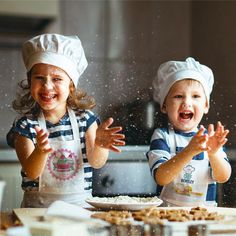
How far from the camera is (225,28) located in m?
0.99

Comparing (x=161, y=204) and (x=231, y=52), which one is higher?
(x=231, y=52)

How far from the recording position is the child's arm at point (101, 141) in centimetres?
59

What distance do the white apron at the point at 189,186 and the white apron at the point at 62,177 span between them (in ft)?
0.31

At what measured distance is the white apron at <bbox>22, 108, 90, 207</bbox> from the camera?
610 mm

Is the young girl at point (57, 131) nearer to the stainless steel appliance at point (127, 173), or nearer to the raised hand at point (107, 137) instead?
the raised hand at point (107, 137)

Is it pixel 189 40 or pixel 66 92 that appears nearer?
pixel 66 92

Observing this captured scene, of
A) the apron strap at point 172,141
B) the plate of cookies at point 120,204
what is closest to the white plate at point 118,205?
the plate of cookies at point 120,204

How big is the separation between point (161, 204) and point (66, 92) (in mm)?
156

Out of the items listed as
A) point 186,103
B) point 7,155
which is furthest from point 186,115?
point 7,155

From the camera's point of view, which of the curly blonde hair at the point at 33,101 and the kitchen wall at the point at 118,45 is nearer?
the curly blonde hair at the point at 33,101

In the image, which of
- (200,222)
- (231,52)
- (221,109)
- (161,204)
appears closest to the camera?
(200,222)

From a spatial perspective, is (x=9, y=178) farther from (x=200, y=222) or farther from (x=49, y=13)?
(x=49, y=13)

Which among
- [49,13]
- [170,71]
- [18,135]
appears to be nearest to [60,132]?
[18,135]

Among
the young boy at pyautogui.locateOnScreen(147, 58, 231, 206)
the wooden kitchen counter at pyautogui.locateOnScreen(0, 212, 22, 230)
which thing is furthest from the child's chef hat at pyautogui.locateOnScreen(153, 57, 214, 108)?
the wooden kitchen counter at pyautogui.locateOnScreen(0, 212, 22, 230)
